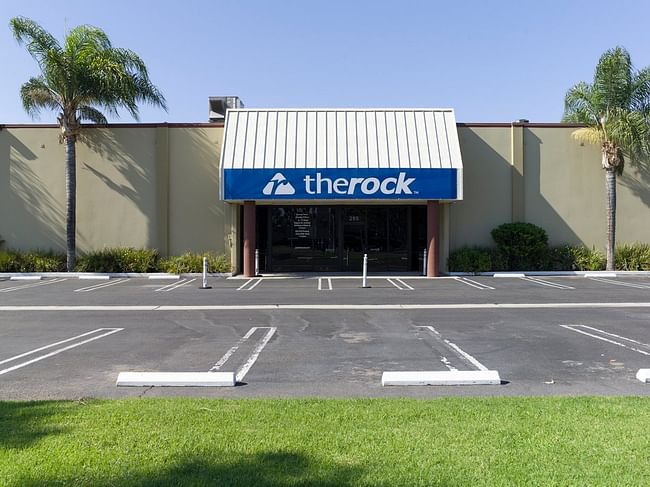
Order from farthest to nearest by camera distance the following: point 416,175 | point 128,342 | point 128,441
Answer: point 416,175
point 128,342
point 128,441

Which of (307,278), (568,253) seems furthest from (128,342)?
(568,253)

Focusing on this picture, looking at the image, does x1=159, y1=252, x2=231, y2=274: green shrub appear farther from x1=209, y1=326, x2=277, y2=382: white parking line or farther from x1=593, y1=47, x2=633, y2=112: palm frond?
x1=593, y1=47, x2=633, y2=112: palm frond

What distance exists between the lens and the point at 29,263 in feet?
72.6

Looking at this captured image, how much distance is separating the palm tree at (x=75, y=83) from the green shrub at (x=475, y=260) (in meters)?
13.1

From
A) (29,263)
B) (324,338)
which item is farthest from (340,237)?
(324,338)

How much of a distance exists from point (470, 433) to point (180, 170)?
20.2 metres

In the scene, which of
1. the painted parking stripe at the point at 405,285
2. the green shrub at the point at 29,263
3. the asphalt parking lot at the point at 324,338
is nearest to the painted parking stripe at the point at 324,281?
the asphalt parking lot at the point at 324,338

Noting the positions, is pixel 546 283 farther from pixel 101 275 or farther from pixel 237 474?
pixel 237 474

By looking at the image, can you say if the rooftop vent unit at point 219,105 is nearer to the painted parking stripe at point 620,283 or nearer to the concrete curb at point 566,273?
the concrete curb at point 566,273

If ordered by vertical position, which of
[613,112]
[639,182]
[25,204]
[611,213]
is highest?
[613,112]

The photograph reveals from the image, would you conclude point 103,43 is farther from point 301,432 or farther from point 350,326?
point 301,432

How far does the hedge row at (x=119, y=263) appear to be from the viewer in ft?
71.8

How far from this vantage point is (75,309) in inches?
526

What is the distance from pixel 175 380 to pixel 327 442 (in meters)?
2.64
